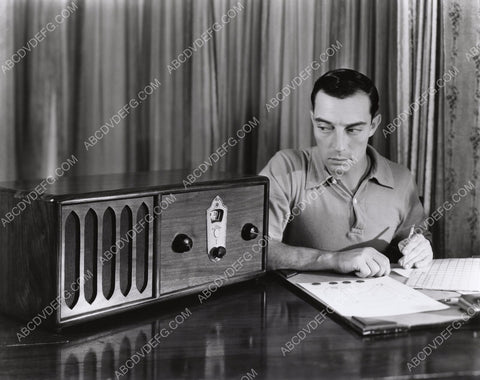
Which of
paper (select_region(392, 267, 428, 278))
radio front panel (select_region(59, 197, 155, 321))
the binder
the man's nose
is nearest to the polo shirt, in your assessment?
the man's nose

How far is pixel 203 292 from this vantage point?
62.2 inches

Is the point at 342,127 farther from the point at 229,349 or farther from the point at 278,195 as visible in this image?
the point at 229,349

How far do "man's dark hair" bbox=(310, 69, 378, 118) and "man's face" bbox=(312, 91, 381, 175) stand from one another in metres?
0.01

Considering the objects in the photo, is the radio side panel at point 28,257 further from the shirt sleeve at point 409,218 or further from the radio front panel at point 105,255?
the shirt sleeve at point 409,218

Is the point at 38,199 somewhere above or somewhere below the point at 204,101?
below

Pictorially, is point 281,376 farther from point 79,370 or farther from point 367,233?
point 367,233

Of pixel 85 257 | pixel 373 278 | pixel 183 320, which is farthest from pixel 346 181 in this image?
pixel 85 257

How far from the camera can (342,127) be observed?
1.92m

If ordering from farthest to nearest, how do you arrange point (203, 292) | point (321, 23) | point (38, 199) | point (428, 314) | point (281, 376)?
point (321, 23) → point (203, 292) → point (428, 314) → point (38, 199) → point (281, 376)

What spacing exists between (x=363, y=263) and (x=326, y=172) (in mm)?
442

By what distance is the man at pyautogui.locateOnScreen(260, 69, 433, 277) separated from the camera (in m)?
1.93

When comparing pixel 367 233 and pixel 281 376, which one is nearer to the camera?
pixel 281 376

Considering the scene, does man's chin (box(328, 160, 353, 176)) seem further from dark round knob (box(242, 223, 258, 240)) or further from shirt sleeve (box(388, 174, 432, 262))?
dark round knob (box(242, 223, 258, 240))

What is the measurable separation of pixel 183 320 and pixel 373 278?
0.58 metres
